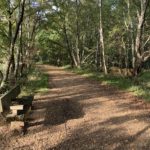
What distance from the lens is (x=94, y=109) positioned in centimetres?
1012

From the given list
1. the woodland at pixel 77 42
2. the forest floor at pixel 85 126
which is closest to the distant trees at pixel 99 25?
the woodland at pixel 77 42

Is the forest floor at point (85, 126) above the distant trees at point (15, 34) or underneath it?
underneath

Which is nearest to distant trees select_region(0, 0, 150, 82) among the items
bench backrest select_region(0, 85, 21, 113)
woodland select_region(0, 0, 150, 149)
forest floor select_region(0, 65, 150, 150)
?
woodland select_region(0, 0, 150, 149)

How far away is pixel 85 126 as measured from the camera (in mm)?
8070

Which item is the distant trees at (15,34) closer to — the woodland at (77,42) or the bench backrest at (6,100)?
the woodland at (77,42)

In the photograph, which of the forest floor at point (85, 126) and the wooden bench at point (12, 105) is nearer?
the forest floor at point (85, 126)

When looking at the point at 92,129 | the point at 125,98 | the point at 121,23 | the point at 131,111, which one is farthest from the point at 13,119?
the point at 121,23

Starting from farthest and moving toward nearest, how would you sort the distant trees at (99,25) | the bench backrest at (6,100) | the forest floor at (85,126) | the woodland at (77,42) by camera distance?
the distant trees at (99,25), the woodland at (77,42), the bench backrest at (6,100), the forest floor at (85,126)

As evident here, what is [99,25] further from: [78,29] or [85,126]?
[85,126]

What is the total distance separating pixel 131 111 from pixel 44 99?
4.09 m

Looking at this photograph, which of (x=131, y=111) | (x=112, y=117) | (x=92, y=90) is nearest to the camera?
(x=112, y=117)

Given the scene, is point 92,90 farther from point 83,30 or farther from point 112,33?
point 83,30

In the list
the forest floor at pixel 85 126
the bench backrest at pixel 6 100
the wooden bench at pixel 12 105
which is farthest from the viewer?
the wooden bench at pixel 12 105

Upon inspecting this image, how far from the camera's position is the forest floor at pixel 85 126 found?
673 centimetres
